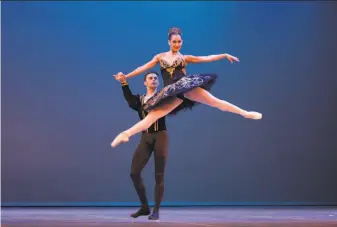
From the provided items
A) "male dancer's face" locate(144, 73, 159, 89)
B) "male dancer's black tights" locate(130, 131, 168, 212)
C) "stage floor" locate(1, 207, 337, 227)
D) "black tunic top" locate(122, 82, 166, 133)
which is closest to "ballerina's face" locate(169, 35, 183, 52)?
"male dancer's face" locate(144, 73, 159, 89)

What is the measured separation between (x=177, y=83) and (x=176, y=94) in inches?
3.5

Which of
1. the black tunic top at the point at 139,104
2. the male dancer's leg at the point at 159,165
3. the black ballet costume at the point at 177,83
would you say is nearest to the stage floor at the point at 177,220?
the male dancer's leg at the point at 159,165

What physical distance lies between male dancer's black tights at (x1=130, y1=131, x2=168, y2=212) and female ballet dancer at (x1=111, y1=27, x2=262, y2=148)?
0.79 ft

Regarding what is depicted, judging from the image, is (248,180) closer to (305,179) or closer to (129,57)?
(305,179)

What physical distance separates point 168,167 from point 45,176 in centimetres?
161

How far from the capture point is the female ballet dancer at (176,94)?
404 centimetres

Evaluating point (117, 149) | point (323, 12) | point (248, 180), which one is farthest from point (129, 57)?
point (323, 12)

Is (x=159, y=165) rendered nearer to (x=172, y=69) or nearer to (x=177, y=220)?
(x=177, y=220)

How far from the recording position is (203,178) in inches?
271

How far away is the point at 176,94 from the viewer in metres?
4.05

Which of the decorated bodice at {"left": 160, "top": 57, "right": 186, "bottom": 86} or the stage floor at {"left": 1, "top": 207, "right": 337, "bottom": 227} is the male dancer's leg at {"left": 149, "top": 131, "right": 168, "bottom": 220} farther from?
the decorated bodice at {"left": 160, "top": 57, "right": 186, "bottom": 86}

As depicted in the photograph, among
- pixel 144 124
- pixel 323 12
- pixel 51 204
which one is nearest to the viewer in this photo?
pixel 144 124

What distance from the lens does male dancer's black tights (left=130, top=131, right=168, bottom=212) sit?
14.1 ft

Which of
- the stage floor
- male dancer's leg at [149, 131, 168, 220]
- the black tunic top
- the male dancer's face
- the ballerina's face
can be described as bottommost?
the stage floor
